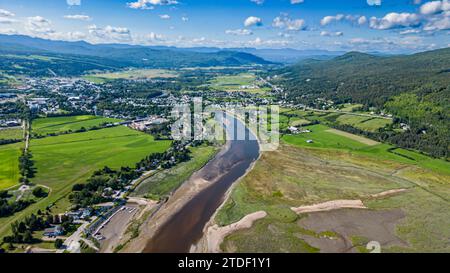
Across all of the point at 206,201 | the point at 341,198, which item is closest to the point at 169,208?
the point at 206,201

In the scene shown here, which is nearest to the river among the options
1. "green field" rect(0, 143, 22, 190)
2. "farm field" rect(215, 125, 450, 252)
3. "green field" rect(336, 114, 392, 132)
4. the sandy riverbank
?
the sandy riverbank

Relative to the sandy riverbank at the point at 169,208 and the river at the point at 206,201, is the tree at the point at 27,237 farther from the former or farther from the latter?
the river at the point at 206,201

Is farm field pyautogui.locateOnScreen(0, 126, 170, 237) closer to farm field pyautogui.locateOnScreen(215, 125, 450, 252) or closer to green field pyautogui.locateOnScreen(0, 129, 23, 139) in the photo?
green field pyautogui.locateOnScreen(0, 129, 23, 139)

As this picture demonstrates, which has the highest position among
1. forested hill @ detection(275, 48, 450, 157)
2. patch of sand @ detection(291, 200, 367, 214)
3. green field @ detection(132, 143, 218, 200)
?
forested hill @ detection(275, 48, 450, 157)

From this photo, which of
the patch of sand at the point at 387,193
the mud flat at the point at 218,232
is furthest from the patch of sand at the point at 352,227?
the mud flat at the point at 218,232
